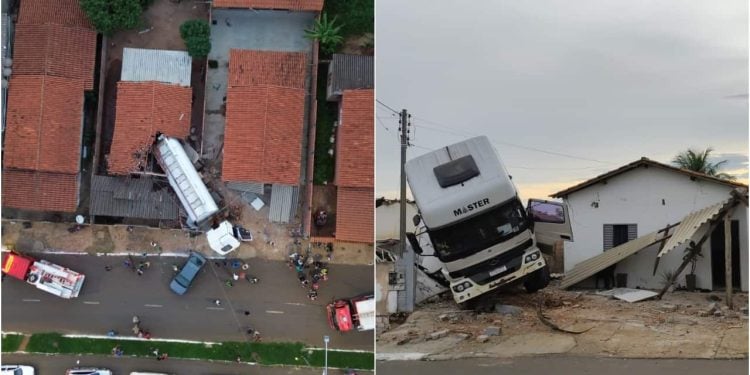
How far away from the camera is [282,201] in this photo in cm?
565

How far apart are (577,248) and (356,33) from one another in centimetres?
290

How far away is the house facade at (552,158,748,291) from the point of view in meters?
3.89

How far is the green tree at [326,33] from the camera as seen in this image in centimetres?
551

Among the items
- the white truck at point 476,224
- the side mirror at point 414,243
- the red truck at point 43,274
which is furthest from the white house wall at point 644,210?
the red truck at point 43,274

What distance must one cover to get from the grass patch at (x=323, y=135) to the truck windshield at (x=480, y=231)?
2.01 m

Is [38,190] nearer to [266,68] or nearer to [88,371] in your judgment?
[88,371]

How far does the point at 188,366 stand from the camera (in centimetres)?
579

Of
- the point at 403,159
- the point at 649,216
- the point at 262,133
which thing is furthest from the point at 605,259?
the point at 262,133

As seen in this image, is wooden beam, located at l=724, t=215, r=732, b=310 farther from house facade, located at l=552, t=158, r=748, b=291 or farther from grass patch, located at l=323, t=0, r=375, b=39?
grass patch, located at l=323, t=0, r=375, b=39

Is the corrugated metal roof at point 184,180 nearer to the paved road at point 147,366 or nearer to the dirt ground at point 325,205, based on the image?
the dirt ground at point 325,205

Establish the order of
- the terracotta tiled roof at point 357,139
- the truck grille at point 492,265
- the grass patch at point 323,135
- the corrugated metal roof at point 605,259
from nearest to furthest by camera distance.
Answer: the corrugated metal roof at point 605,259
the truck grille at point 492,265
the terracotta tiled roof at point 357,139
the grass patch at point 323,135

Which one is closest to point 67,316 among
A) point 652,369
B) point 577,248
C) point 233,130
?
point 233,130

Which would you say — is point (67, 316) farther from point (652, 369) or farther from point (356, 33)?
point (652, 369)

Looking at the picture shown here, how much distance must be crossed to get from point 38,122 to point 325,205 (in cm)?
270
